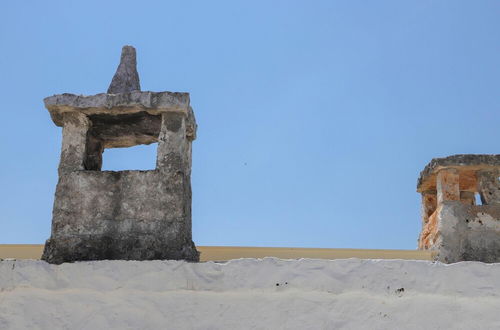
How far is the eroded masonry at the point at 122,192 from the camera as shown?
5211 millimetres

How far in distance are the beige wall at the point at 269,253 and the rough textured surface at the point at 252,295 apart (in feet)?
9.11

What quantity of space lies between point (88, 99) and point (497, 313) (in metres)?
3.89

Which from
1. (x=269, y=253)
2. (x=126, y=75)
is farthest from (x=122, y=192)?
(x=269, y=253)

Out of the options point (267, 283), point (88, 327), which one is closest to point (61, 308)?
point (88, 327)

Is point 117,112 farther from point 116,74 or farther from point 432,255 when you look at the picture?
point 432,255

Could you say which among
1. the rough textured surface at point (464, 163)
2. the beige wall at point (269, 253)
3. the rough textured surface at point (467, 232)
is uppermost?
the rough textured surface at point (464, 163)

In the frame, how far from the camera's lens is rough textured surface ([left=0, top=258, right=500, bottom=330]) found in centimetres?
464

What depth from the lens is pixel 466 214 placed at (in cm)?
767

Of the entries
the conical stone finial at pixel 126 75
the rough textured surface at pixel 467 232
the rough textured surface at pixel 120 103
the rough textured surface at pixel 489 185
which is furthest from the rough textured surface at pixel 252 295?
the rough textured surface at pixel 489 185

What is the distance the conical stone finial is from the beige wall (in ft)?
8.52

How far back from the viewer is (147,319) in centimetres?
475

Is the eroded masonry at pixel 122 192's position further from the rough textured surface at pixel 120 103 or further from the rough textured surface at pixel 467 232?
the rough textured surface at pixel 467 232

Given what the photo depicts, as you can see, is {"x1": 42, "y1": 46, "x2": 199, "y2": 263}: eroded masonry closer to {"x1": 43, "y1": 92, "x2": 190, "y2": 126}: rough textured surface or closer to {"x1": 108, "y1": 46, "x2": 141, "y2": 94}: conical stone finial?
{"x1": 43, "y1": 92, "x2": 190, "y2": 126}: rough textured surface

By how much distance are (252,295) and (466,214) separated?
3970 millimetres
